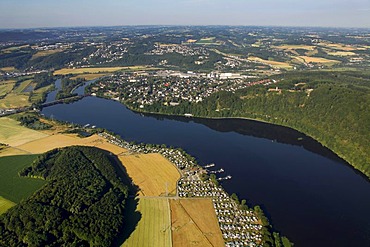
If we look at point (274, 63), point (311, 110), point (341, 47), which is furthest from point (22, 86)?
point (341, 47)

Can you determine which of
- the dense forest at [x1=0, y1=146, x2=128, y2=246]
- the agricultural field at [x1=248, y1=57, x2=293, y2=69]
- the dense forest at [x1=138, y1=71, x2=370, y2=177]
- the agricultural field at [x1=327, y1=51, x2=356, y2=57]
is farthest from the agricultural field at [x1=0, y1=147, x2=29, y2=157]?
the agricultural field at [x1=327, y1=51, x2=356, y2=57]

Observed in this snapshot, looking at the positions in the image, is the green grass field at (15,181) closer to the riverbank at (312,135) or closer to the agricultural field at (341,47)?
the riverbank at (312,135)

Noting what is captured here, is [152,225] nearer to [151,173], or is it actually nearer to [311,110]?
[151,173]

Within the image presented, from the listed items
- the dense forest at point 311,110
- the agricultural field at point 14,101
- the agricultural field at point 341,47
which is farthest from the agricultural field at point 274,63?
the agricultural field at point 14,101

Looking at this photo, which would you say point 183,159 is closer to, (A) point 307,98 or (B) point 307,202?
(B) point 307,202

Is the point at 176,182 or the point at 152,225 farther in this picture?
the point at 176,182

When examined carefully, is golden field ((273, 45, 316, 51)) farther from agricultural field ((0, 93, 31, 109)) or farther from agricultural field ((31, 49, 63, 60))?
agricultural field ((0, 93, 31, 109))

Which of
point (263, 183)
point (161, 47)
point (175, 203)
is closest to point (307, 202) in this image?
point (263, 183)

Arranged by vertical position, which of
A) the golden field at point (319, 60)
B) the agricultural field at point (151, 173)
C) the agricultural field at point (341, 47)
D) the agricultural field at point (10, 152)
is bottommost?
the golden field at point (319, 60)
